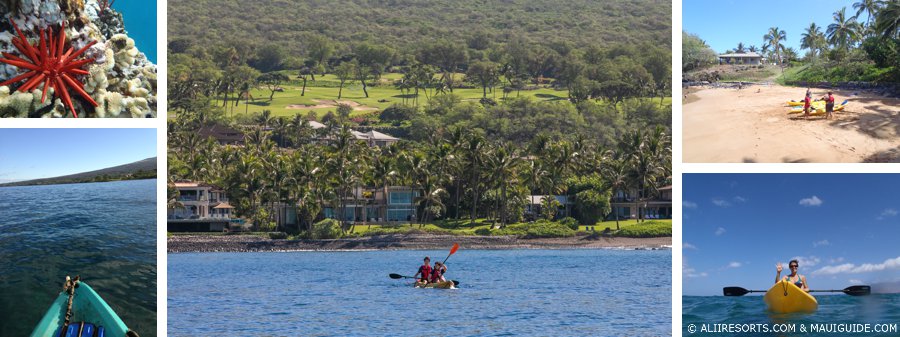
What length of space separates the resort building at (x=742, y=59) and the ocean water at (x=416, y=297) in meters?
5.02

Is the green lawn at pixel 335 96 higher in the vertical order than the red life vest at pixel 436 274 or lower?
higher

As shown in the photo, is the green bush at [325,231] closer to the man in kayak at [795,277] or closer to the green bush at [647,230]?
the green bush at [647,230]

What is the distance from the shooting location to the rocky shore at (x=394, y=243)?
39781mm

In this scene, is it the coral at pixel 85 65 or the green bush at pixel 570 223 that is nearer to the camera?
the coral at pixel 85 65

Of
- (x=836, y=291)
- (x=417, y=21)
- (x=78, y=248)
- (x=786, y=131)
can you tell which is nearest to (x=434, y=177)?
(x=786, y=131)

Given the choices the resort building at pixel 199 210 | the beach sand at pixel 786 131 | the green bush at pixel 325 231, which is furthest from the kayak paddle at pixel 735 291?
the resort building at pixel 199 210

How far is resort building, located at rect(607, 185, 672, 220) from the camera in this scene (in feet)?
142

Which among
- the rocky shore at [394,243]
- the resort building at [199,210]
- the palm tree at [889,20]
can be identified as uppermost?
the palm tree at [889,20]

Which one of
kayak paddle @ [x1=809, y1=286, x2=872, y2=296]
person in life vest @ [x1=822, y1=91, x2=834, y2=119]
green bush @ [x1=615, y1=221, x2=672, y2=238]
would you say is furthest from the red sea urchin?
green bush @ [x1=615, y1=221, x2=672, y2=238]

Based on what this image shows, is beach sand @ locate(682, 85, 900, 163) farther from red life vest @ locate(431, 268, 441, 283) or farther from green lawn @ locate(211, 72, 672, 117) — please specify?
green lawn @ locate(211, 72, 672, 117)

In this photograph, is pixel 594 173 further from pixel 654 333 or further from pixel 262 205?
pixel 654 333

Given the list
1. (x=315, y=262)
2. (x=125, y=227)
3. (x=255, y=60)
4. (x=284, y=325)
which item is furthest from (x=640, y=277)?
(x=255, y=60)

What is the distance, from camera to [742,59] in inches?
759

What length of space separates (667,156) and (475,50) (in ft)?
123
